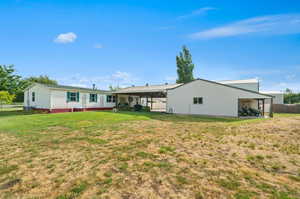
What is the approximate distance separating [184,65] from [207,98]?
24.0 m

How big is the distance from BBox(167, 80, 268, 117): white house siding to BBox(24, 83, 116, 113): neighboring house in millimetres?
10273

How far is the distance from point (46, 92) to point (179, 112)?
15.0 metres

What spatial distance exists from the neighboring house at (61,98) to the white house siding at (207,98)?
1027 centimetres

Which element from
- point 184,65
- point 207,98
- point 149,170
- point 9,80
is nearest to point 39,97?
point 9,80

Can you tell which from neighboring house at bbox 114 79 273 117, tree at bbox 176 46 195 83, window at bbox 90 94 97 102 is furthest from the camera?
tree at bbox 176 46 195 83

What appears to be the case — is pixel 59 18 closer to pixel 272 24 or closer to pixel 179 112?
pixel 179 112

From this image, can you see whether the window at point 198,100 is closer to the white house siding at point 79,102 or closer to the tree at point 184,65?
the white house siding at point 79,102

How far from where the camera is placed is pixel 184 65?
3672 cm

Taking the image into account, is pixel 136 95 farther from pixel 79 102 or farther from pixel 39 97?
pixel 39 97

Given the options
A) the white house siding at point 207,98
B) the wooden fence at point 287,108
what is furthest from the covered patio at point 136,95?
the wooden fence at point 287,108

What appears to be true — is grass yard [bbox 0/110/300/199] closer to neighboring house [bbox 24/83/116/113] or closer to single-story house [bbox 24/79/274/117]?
single-story house [bbox 24/79/274/117]

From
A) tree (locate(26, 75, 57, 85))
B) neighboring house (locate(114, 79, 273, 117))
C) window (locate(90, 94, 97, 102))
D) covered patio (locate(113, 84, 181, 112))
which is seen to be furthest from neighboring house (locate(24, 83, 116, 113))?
tree (locate(26, 75, 57, 85))

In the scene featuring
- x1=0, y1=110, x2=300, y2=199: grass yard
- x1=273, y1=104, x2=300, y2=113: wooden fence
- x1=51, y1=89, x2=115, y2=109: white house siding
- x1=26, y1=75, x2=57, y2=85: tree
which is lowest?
x1=0, y1=110, x2=300, y2=199: grass yard

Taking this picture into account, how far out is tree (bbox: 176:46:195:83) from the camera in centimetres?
3650
